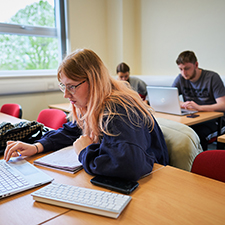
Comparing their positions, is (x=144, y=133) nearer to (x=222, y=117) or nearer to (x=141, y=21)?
(x=222, y=117)

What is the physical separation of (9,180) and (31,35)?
10.6ft

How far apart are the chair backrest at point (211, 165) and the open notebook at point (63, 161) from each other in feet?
1.69

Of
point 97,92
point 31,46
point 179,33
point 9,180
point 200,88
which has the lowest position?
point 9,180

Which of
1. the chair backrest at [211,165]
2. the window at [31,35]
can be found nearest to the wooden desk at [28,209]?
the chair backrest at [211,165]

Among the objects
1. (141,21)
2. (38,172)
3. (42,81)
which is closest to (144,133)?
(38,172)

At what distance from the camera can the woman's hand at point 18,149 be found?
1169 millimetres

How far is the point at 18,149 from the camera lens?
122 centimetres

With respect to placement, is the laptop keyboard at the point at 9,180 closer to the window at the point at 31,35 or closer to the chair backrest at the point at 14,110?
the chair backrest at the point at 14,110

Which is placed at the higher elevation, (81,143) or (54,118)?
(81,143)

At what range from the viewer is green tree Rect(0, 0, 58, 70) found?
11.5 ft

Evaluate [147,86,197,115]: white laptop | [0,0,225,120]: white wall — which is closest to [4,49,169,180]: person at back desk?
[147,86,197,115]: white laptop

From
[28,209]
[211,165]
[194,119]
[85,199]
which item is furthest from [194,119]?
[28,209]

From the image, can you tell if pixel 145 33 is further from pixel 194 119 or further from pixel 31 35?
pixel 194 119

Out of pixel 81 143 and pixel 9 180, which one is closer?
pixel 9 180
